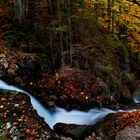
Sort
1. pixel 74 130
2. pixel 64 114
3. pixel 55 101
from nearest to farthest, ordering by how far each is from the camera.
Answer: pixel 74 130
pixel 64 114
pixel 55 101

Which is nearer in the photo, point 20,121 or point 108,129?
point 20,121

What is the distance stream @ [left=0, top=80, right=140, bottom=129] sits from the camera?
367 inches

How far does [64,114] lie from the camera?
31.9ft

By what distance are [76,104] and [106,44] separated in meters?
3.67

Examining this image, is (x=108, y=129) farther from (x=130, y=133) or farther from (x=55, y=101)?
(x=55, y=101)

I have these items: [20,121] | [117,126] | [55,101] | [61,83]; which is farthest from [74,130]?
[61,83]

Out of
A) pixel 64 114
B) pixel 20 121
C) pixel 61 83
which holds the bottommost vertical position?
pixel 64 114

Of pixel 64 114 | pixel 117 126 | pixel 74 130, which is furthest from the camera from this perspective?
pixel 64 114

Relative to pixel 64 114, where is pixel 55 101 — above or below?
above

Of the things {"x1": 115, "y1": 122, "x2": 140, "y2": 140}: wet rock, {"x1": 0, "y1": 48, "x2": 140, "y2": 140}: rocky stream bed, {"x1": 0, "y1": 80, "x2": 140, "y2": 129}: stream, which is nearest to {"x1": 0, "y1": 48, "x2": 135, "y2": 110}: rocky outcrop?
{"x1": 0, "y1": 48, "x2": 140, "y2": 140}: rocky stream bed

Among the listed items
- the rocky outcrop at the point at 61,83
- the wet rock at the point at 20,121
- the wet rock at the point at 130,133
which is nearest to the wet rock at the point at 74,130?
the wet rock at the point at 20,121

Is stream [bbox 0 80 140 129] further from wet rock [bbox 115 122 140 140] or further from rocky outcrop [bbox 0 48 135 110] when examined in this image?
wet rock [bbox 115 122 140 140]

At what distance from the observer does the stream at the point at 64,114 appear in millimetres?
9323

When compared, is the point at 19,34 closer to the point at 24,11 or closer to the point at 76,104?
the point at 24,11
